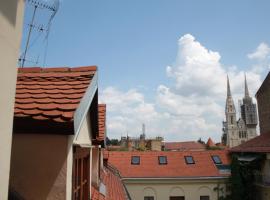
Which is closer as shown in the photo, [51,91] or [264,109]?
[51,91]

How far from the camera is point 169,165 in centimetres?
2850

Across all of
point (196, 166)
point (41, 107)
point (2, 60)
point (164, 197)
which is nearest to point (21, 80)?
point (41, 107)

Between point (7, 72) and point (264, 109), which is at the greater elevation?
point (264, 109)

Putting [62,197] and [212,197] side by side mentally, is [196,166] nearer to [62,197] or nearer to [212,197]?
[212,197]

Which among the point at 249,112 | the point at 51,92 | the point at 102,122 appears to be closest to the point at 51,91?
the point at 51,92

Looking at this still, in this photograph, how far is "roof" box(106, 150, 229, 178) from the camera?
2680 cm

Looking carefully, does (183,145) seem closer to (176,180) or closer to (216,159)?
(216,159)

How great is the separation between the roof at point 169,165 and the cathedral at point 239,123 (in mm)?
89547

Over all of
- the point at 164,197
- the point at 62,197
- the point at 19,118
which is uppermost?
the point at 19,118

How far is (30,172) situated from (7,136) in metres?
0.72

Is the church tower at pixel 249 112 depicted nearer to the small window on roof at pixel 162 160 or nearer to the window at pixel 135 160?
the small window on roof at pixel 162 160

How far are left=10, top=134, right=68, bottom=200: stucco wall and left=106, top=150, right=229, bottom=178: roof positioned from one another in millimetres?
24408

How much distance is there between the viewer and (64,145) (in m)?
2.82

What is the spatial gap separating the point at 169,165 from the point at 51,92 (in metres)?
26.3
